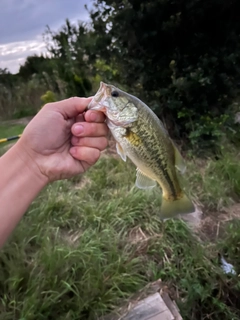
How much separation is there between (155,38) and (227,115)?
1.28 meters

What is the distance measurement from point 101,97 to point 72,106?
1.05ft

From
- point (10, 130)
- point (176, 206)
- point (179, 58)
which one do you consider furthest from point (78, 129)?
point (10, 130)

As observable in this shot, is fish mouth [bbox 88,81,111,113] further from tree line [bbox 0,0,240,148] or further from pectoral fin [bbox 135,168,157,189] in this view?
tree line [bbox 0,0,240,148]

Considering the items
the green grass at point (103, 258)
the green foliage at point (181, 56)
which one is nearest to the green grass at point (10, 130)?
the green foliage at point (181, 56)

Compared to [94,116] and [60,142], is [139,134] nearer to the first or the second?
[94,116]

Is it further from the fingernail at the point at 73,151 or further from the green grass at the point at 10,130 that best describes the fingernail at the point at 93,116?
the green grass at the point at 10,130

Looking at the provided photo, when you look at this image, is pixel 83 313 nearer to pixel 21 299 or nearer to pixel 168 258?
pixel 21 299

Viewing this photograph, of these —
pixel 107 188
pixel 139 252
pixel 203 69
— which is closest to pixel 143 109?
pixel 139 252

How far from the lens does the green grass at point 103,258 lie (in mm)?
2994

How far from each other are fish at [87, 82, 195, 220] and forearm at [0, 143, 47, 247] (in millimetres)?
500

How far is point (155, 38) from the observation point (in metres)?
5.14

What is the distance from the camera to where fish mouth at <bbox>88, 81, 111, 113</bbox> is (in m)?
1.78

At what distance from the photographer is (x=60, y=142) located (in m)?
2.14

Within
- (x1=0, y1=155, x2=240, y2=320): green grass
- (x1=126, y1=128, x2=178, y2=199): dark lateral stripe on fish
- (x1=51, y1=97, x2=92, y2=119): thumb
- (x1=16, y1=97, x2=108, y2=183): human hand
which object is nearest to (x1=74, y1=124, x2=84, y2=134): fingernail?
(x1=16, y1=97, x2=108, y2=183): human hand
